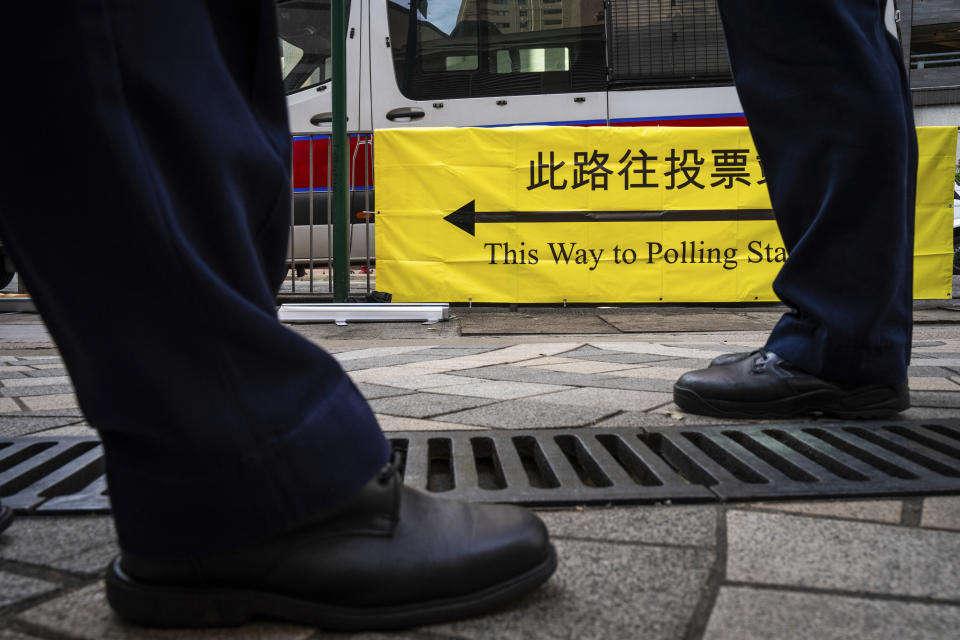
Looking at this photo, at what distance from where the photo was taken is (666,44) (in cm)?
681

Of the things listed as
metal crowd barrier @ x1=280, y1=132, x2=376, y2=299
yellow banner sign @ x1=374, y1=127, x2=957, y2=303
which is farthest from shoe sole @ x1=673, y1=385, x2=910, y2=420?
metal crowd barrier @ x1=280, y1=132, x2=376, y2=299

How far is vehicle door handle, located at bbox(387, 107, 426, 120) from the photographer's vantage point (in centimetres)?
718

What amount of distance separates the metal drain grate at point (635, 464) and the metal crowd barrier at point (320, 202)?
16.2 feet

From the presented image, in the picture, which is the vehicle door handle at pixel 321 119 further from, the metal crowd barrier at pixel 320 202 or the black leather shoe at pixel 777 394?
the black leather shoe at pixel 777 394

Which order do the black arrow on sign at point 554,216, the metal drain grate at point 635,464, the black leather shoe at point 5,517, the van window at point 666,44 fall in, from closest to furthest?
the black leather shoe at point 5,517 < the metal drain grate at point 635,464 < the black arrow on sign at point 554,216 < the van window at point 666,44

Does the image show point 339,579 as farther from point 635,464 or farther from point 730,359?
point 730,359

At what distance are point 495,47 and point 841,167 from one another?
5757 mm

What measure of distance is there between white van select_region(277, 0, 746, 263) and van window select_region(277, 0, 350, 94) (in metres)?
0.03

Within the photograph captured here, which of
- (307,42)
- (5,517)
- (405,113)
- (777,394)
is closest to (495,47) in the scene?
(405,113)

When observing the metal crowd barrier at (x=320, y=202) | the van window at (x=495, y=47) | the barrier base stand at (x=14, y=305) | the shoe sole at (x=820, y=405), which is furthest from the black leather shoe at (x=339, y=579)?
the van window at (x=495, y=47)

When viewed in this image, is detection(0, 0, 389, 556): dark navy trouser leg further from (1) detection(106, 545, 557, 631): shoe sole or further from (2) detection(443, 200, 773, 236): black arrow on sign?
(2) detection(443, 200, 773, 236): black arrow on sign

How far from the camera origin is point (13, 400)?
2.18 m

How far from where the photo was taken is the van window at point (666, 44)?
678 cm

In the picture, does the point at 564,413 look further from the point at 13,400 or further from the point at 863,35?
the point at 13,400
